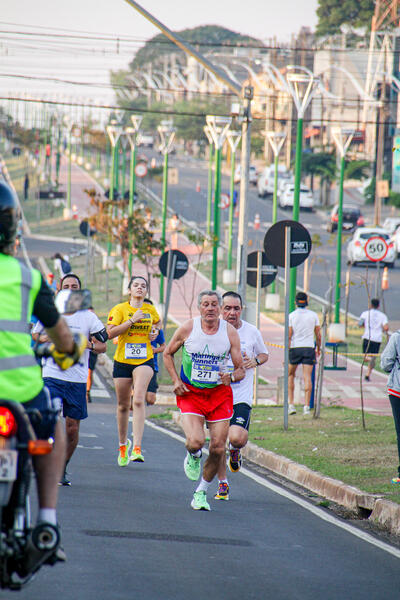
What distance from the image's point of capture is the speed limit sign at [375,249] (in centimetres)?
2822

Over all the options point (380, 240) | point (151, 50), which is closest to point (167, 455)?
point (380, 240)

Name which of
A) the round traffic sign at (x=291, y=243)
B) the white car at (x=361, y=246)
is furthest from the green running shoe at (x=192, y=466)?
the white car at (x=361, y=246)

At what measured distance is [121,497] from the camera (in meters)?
10.1

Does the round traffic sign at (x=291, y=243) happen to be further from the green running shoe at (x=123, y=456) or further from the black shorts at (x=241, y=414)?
the black shorts at (x=241, y=414)

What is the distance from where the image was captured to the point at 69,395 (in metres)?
10.5

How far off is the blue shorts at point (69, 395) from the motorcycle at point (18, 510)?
5551 mm

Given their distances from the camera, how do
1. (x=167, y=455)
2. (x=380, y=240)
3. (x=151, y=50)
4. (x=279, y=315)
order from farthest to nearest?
1. (x=151, y=50)
2. (x=279, y=315)
3. (x=380, y=240)
4. (x=167, y=455)

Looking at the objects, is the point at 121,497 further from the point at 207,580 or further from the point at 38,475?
the point at 38,475

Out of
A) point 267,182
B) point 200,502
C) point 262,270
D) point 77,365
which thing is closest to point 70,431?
point 77,365

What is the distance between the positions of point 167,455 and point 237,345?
4.28 meters

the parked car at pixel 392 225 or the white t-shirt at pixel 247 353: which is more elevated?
the white t-shirt at pixel 247 353

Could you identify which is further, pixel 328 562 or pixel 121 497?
pixel 121 497

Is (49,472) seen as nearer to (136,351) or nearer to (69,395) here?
(69,395)

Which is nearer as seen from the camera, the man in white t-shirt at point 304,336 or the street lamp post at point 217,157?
the man in white t-shirt at point 304,336
